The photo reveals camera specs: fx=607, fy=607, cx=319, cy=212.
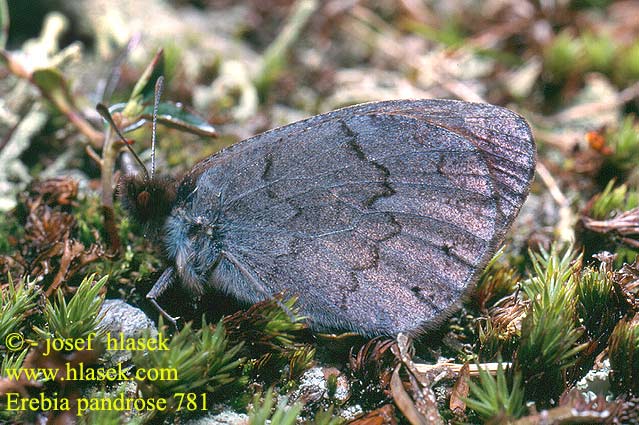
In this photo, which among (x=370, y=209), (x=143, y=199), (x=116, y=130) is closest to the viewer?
(x=370, y=209)

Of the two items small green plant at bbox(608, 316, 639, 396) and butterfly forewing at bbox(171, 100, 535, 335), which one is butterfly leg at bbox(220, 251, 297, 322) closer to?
butterfly forewing at bbox(171, 100, 535, 335)

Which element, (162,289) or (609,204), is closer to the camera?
(162,289)

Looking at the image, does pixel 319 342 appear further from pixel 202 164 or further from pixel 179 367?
pixel 202 164

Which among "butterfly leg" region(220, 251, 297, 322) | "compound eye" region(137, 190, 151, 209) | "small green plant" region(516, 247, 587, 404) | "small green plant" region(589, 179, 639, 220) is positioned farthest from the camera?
"small green plant" region(589, 179, 639, 220)

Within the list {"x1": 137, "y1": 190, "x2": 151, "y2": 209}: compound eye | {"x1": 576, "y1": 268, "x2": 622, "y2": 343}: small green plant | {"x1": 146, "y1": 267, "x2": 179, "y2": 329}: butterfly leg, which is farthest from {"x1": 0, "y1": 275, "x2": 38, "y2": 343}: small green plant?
{"x1": 576, "y1": 268, "x2": 622, "y2": 343}: small green plant

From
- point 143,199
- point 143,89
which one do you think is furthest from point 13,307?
point 143,89

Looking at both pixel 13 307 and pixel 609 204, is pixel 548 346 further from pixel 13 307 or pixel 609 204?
pixel 13 307

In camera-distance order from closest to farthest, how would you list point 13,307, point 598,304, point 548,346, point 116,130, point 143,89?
point 548,346, point 13,307, point 598,304, point 116,130, point 143,89
